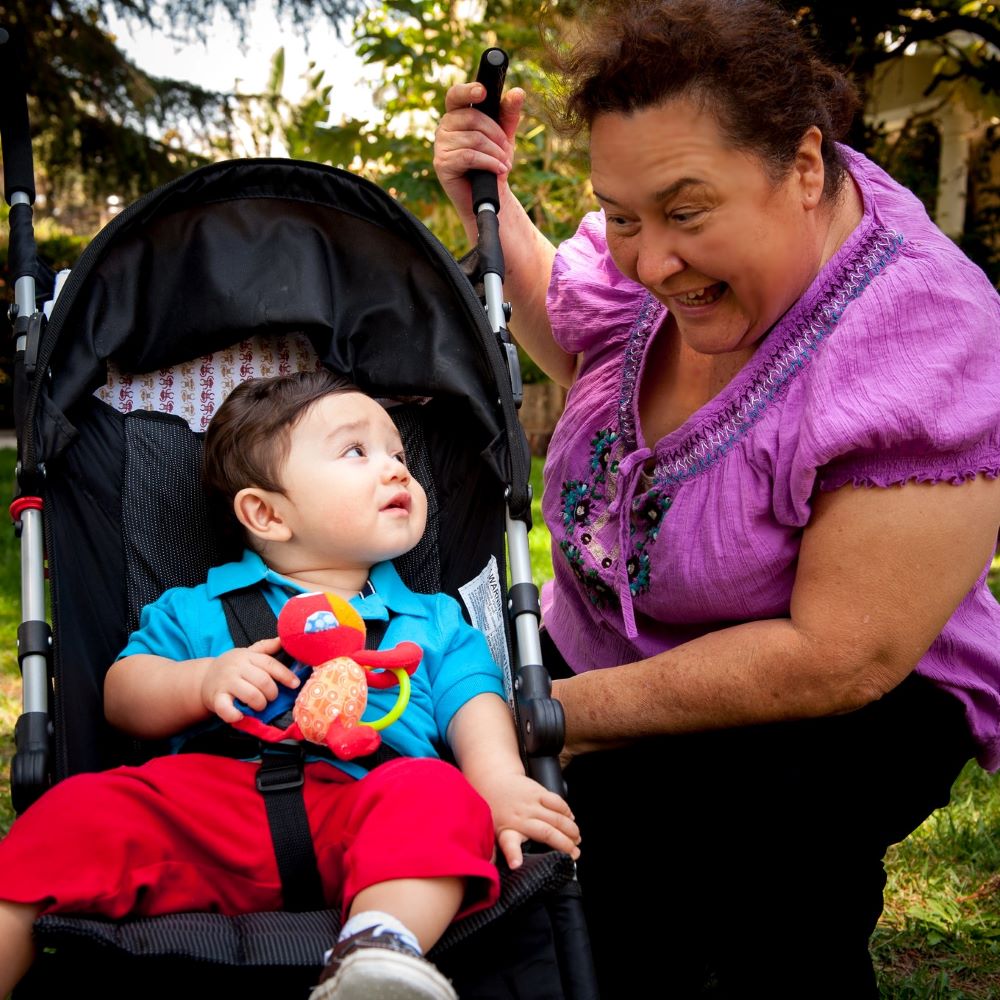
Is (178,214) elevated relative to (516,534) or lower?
elevated

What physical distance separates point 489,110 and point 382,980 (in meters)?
1.81

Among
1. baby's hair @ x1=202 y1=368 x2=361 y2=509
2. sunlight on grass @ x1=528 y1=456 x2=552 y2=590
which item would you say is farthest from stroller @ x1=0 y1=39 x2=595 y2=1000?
sunlight on grass @ x1=528 y1=456 x2=552 y2=590

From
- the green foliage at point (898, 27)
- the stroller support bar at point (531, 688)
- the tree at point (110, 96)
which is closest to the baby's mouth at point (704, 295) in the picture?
the stroller support bar at point (531, 688)

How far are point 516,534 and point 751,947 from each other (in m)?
0.82

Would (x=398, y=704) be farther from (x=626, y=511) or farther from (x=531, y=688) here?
(x=626, y=511)

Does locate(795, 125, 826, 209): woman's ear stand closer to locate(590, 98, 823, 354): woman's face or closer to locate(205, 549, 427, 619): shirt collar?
locate(590, 98, 823, 354): woman's face

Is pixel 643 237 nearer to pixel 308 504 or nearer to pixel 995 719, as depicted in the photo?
pixel 308 504

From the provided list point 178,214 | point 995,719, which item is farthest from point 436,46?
point 995,719

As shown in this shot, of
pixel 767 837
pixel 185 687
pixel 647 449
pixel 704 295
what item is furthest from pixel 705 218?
pixel 185 687

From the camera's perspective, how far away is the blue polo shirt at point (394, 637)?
2.04 metres

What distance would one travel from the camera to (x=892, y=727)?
6.72 ft

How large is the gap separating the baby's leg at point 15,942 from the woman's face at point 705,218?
1341mm

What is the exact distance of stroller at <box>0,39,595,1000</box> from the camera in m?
2.04

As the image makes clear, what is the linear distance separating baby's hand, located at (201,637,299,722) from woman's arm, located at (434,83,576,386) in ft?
3.64
